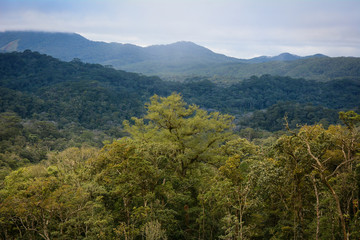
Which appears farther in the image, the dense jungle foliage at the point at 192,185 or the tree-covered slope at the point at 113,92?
the tree-covered slope at the point at 113,92

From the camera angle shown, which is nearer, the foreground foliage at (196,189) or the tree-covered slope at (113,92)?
the foreground foliage at (196,189)

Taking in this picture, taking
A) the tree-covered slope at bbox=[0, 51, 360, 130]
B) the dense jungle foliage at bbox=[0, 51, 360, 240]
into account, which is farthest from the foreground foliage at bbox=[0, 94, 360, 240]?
the tree-covered slope at bbox=[0, 51, 360, 130]

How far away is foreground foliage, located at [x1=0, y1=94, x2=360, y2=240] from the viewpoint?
388 inches

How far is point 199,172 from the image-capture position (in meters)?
15.9

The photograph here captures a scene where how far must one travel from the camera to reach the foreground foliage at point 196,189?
9852 mm

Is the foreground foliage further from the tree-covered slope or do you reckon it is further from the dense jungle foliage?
the tree-covered slope

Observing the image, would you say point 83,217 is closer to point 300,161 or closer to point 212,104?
point 300,161

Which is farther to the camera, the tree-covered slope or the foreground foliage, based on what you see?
the tree-covered slope

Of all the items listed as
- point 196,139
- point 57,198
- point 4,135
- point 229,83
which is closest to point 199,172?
point 196,139

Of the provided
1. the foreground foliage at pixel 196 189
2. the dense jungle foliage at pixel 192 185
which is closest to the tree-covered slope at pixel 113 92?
the dense jungle foliage at pixel 192 185

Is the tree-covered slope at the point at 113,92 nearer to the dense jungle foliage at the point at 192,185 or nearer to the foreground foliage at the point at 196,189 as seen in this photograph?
the dense jungle foliage at the point at 192,185

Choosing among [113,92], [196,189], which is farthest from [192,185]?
[113,92]

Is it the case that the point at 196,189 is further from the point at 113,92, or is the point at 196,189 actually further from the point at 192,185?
the point at 113,92

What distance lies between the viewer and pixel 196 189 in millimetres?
15500
